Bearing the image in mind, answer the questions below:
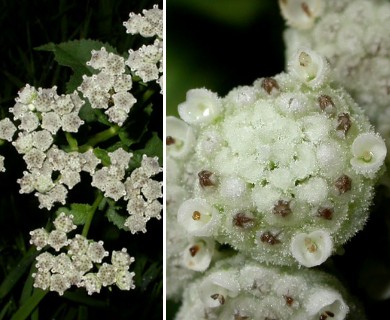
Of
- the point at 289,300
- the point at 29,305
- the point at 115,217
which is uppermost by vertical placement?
the point at 289,300

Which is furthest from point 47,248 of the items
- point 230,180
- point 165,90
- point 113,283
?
point 230,180

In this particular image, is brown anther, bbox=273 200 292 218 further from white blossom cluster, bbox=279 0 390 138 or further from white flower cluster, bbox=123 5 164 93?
white flower cluster, bbox=123 5 164 93

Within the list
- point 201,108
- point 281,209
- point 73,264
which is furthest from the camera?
point 73,264

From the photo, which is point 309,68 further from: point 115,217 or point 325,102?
point 115,217

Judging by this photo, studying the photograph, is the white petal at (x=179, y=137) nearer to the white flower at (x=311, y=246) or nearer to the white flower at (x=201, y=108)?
the white flower at (x=201, y=108)

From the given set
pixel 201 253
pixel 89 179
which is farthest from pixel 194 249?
pixel 89 179

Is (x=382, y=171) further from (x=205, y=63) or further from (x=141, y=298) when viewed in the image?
(x=141, y=298)

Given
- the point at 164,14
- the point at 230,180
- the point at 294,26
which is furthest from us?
the point at 164,14
